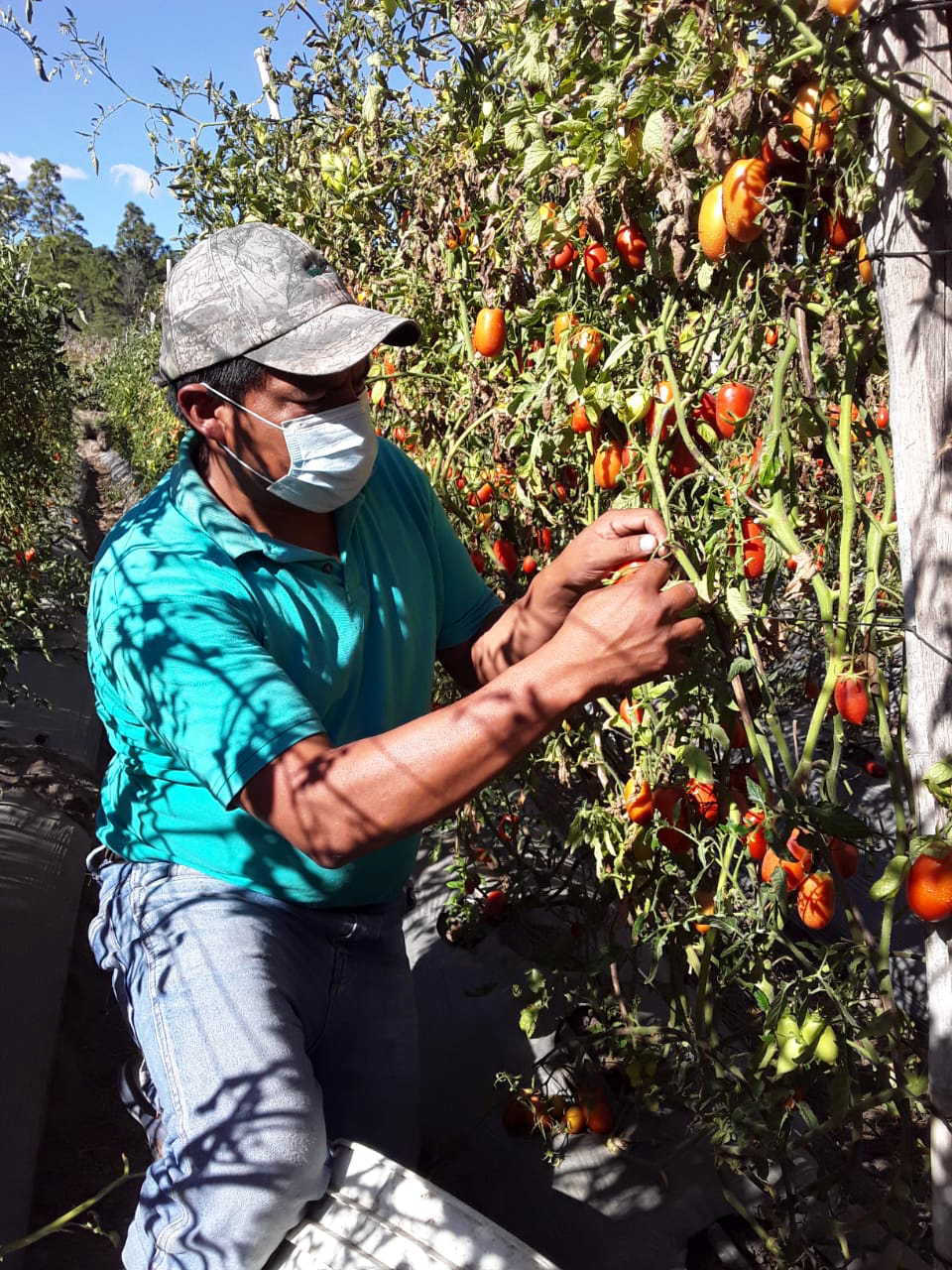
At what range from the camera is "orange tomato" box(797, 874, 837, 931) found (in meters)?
1.34

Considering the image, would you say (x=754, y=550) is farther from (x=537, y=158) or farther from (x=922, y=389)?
(x=537, y=158)

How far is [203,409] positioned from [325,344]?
0.21 m

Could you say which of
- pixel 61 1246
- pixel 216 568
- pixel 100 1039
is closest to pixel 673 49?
A: pixel 216 568

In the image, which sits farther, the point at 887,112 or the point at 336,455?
the point at 336,455

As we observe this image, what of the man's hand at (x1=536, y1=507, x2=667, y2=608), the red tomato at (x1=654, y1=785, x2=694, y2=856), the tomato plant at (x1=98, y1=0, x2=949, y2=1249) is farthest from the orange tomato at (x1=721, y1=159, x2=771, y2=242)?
the red tomato at (x1=654, y1=785, x2=694, y2=856)

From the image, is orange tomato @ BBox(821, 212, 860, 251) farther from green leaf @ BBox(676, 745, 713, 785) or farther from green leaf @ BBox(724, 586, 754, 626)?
green leaf @ BBox(676, 745, 713, 785)

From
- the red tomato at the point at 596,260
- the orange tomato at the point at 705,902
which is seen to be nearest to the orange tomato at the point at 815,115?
the red tomato at the point at 596,260

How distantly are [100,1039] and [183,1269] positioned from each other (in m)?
1.64

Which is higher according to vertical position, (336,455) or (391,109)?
(391,109)

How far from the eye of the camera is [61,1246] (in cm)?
A: 214

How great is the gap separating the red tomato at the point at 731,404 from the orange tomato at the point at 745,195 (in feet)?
0.81

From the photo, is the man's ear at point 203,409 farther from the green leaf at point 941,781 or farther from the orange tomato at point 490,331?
the green leaf at point 941,781

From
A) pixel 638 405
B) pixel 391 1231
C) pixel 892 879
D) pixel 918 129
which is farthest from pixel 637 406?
pixel 391 1231

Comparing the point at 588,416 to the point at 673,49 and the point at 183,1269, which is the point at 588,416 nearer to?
the point at 673,49
